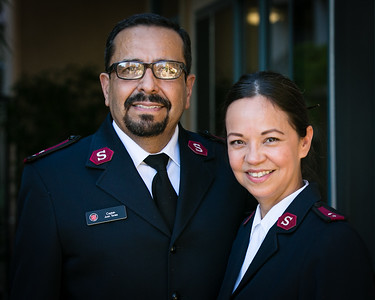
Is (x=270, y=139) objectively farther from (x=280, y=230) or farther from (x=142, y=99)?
(x=142, y=99)

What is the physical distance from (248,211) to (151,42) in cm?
85

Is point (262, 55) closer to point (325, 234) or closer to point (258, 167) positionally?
point (258, 167)

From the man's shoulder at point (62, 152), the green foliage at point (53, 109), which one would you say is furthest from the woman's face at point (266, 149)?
the green foliage at point (53, 109)

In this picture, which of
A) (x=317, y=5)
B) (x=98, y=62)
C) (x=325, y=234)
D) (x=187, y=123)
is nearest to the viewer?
(x=325, y=234)

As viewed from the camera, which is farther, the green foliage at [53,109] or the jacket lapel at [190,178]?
the green foliage at [53,109]

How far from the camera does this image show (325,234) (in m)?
1.44

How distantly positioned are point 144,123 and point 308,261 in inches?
34.3

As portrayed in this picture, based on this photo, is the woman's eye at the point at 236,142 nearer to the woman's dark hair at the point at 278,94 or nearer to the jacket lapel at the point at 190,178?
the woman's dark hair at the point at 278,94

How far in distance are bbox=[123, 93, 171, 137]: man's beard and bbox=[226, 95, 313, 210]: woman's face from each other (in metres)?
0.35

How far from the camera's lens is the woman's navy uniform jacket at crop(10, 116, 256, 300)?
1813mm

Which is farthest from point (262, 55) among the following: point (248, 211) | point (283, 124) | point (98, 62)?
point (98, 62)

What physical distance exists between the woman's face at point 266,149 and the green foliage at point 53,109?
174 inches

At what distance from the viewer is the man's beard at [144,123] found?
1.97m

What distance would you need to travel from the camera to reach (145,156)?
202cm
